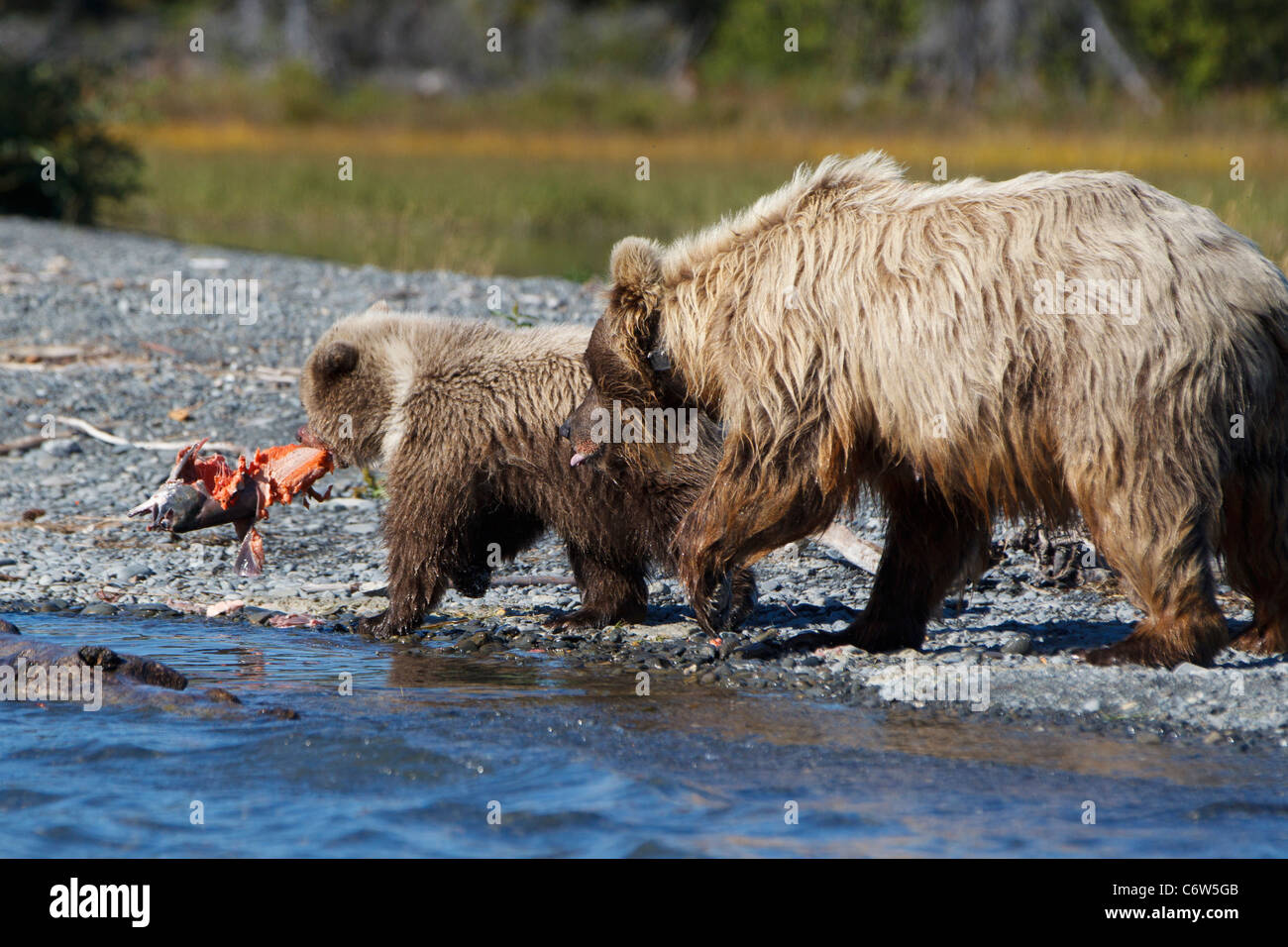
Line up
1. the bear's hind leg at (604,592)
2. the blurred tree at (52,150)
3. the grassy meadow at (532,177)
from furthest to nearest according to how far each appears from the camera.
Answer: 1. the grassy meadow at (532,177)
2. the blurred tree at (52,150)
3. the bear's hind leg at (604,592)

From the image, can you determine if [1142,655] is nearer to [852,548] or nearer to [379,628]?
[852,548]

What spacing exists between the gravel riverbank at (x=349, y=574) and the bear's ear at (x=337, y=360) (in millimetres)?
1120

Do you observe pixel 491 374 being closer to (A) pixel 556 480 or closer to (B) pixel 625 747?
(A) pixel 556 480

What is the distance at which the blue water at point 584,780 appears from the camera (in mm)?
4602

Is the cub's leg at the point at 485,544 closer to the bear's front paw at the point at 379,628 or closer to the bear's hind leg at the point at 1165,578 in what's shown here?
→ the bear's front paw at the point at 379,628

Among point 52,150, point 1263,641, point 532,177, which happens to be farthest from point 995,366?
point 532,177

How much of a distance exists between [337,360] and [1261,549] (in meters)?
3.88

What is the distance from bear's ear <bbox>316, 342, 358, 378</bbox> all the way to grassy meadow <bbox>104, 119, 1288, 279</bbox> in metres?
9.03

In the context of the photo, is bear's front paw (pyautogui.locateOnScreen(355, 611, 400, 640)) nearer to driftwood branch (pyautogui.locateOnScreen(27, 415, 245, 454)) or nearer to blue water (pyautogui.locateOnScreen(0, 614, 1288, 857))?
blue water (pyautogui.locateOnScreen(0, 614, 1288, 857))

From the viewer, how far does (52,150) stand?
19.4 metres

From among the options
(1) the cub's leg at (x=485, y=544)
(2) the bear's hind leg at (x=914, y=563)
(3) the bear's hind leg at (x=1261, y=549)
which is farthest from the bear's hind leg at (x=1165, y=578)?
(1) the cub's leg at (x=485, y=544)

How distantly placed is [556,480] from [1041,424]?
2105 millimetres

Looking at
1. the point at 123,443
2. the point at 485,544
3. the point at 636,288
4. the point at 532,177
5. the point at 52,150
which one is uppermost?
the point at 52,150

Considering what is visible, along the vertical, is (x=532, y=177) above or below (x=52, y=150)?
below
